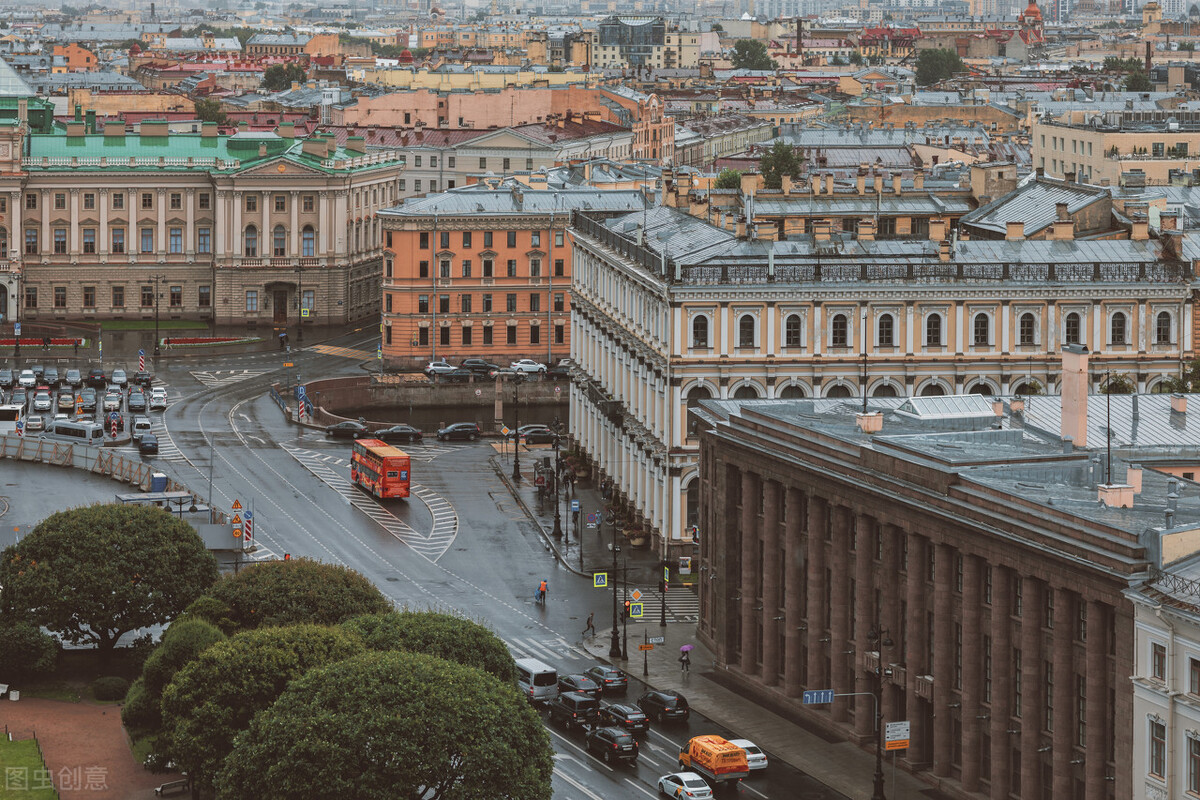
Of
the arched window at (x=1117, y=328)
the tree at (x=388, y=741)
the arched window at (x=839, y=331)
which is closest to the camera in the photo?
the tree at (x=388, y=741)

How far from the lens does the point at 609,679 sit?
344 ft

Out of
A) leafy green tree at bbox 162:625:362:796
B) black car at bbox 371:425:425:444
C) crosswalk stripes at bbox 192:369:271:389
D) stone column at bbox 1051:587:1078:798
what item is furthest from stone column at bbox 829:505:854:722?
crosswalk stripes at bbox 192:369:271:389

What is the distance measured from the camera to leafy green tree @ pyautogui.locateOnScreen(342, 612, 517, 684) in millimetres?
92188

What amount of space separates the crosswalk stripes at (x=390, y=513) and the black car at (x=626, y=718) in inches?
1269

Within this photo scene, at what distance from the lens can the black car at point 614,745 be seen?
94438mm

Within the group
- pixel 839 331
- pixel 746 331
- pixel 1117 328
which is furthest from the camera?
pixel 1117 328

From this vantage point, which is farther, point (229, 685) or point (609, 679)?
point (609, 679)

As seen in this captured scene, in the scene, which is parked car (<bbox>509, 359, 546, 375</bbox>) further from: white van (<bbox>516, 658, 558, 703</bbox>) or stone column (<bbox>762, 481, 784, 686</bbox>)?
stone column (<bbox>762, 481, 784, 686</bbox>)

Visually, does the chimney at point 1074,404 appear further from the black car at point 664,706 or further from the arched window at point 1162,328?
the arched window at point 1162,328

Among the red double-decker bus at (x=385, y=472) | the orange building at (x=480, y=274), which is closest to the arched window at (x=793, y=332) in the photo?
the red double-decker bus at (x=385, y=472)

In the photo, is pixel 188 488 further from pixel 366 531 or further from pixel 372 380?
pixel 372 380

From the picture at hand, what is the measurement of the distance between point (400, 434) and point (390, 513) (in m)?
23.6

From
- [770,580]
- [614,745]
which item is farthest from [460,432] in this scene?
[614,745]

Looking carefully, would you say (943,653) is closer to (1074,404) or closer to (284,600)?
(1074,404)
